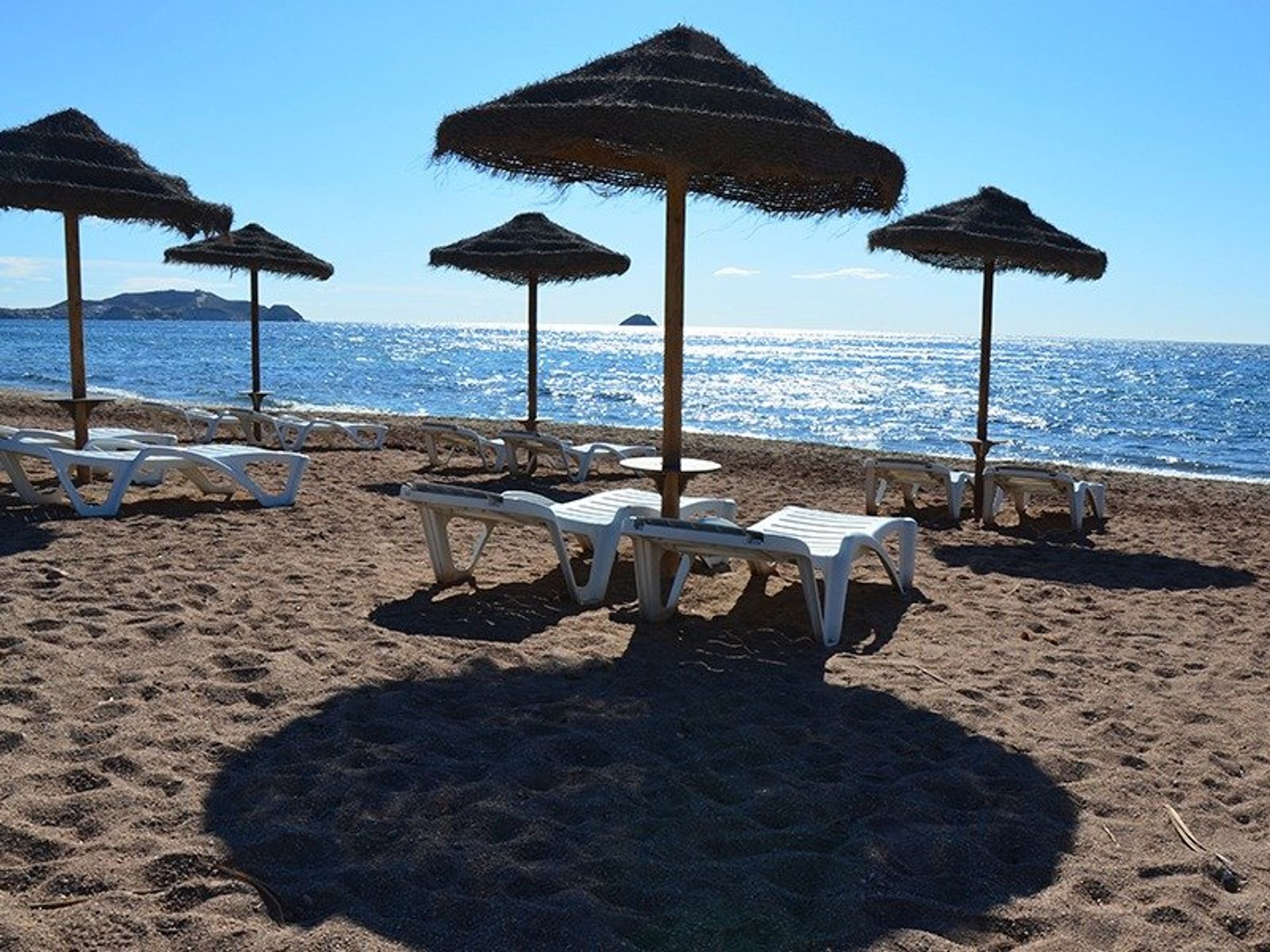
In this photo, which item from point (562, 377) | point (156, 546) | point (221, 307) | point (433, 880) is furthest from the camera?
point (221, 307)

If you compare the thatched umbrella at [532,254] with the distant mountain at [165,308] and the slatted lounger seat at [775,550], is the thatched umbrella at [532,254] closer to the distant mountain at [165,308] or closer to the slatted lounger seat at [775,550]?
the slatted lounger seat at [775,550]

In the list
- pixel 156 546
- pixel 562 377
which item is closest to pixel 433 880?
pixel 156 546

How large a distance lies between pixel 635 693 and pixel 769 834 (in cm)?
99

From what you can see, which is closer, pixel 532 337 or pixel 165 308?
pixel 532 337

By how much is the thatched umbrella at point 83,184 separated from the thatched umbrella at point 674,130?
2.99 meters

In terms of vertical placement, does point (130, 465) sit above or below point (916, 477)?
above

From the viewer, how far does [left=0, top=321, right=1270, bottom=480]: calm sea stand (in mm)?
22891

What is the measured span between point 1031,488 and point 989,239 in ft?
5.78

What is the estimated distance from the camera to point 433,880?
6.95 feet

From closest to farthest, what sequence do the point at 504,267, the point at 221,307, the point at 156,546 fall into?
the point at 156,546
the point at 504,267
the point at 221,307

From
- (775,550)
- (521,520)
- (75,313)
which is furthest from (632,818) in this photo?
(75,313)

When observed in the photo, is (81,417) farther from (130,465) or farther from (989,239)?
(989,239)

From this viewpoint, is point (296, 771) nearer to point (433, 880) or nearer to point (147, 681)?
point (433, 880)

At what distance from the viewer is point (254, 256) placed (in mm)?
11289
